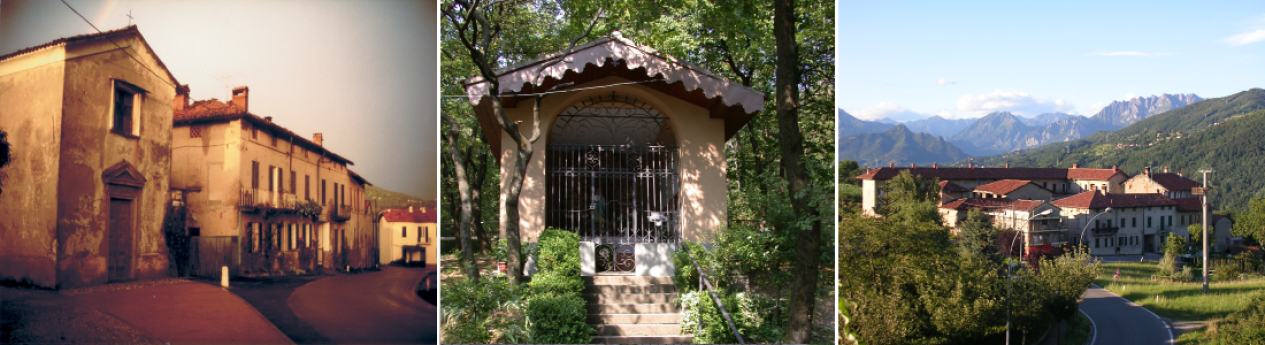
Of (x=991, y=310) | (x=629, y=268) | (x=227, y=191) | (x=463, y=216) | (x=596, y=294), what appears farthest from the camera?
(x=991, y=310)

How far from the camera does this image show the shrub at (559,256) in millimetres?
4668

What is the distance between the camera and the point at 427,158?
141 inches

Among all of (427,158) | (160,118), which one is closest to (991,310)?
(427,158)

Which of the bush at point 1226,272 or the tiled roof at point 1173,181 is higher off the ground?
the tiled roof at point 1173,181

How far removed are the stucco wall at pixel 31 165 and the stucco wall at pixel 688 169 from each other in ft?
10.2

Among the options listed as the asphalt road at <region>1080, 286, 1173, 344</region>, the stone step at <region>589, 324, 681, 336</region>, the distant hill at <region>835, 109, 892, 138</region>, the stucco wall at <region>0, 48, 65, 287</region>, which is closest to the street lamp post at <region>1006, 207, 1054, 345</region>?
the asphalt road at <region>1080, 286, 1173, 344</region>

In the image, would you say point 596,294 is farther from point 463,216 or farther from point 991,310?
point 991,310

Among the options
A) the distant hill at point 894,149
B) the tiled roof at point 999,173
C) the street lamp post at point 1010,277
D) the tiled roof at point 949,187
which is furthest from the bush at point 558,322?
the street lamp post at point 1010,277

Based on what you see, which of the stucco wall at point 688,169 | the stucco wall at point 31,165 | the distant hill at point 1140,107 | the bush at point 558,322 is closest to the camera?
the stucco wall at point 31,165

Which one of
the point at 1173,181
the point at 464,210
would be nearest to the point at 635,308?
the point at 464,210

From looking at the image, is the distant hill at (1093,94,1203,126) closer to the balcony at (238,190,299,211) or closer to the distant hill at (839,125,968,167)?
the distant hill at (839,125,968,167)

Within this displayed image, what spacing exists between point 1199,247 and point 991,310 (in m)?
1.95

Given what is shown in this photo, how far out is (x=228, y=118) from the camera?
3.43 m

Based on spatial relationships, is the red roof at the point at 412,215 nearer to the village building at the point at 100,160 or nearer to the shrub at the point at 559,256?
the shrub at the point at 559,256
